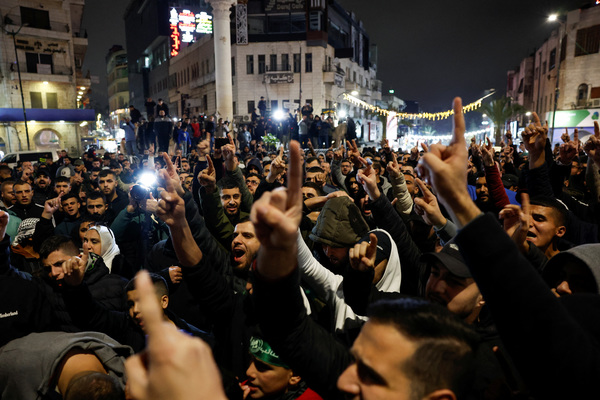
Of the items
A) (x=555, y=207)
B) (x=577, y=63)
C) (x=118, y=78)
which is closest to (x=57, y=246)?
(x=555, y=207)

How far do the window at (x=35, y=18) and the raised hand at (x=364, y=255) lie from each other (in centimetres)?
4683

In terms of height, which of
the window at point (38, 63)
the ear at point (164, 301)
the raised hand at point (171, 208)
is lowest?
the ear at point (164, 301)

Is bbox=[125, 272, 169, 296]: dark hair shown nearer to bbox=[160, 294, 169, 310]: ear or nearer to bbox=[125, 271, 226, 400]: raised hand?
bbox=[160, 294, 169, 310]: ear

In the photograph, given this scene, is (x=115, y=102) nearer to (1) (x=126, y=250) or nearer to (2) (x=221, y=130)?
(2) (x=221, y=130)

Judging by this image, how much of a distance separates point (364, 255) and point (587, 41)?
43847 mm

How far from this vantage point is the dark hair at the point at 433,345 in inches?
49.4

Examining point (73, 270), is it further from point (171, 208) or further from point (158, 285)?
point (171, 208)

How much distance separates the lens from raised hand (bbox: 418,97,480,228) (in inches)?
50.4

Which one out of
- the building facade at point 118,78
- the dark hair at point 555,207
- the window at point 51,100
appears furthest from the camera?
the building facade at point 118,78

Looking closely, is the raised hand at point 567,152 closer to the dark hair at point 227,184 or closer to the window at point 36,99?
the dark hair at point 227,184

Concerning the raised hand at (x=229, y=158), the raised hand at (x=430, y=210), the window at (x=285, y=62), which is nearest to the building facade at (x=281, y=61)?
the window at (x=285, y=62)

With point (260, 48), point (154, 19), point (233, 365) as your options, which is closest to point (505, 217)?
point (233, 365)

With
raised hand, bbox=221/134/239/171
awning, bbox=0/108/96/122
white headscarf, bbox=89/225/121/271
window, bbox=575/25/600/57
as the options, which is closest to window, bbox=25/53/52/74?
awning, bbox=0/108/96/122

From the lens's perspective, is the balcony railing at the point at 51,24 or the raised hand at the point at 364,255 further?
the balcony railing at the point at 51,24
